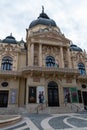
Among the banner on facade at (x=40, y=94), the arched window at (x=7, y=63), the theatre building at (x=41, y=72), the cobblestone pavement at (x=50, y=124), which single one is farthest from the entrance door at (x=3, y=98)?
the cobblestone pavement at (x=50, y=124)

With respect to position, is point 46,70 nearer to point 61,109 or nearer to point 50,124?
point 61,109

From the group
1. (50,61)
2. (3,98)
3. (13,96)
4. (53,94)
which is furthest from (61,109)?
(50,61)

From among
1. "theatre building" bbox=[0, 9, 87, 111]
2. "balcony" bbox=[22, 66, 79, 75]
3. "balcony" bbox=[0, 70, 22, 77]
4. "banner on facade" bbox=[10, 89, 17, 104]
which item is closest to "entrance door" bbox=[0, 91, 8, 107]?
"theatre building" bbox=[0, 9, 87, 111]

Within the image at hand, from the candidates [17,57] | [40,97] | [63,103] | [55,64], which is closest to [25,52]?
[17,57]

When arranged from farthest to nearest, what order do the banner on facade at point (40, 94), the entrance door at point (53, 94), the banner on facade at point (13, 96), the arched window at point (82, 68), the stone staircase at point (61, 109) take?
the arched window at point (82, 68) → the banner on facade at point (13, 96) → the entrance door at point (53, 94) → the banner on facade at point (40, 94) → the stone staircase at point (61, 109)

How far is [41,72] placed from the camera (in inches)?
833

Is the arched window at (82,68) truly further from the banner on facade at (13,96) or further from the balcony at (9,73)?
the banner on facade at (13,96)

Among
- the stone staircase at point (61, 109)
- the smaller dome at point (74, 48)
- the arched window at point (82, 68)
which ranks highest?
the smaller dome at point (74, 48)

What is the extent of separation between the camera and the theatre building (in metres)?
20.7

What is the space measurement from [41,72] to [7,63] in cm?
735

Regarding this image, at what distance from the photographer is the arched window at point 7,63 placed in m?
24.5

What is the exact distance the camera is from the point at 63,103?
20438 millimetres

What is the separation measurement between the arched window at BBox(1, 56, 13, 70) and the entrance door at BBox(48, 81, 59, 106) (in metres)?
8.30

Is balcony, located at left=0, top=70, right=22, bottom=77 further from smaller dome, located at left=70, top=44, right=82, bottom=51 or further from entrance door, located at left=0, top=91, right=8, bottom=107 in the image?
smaller dome, located at left=70, top=44, right=82, bottom=51
